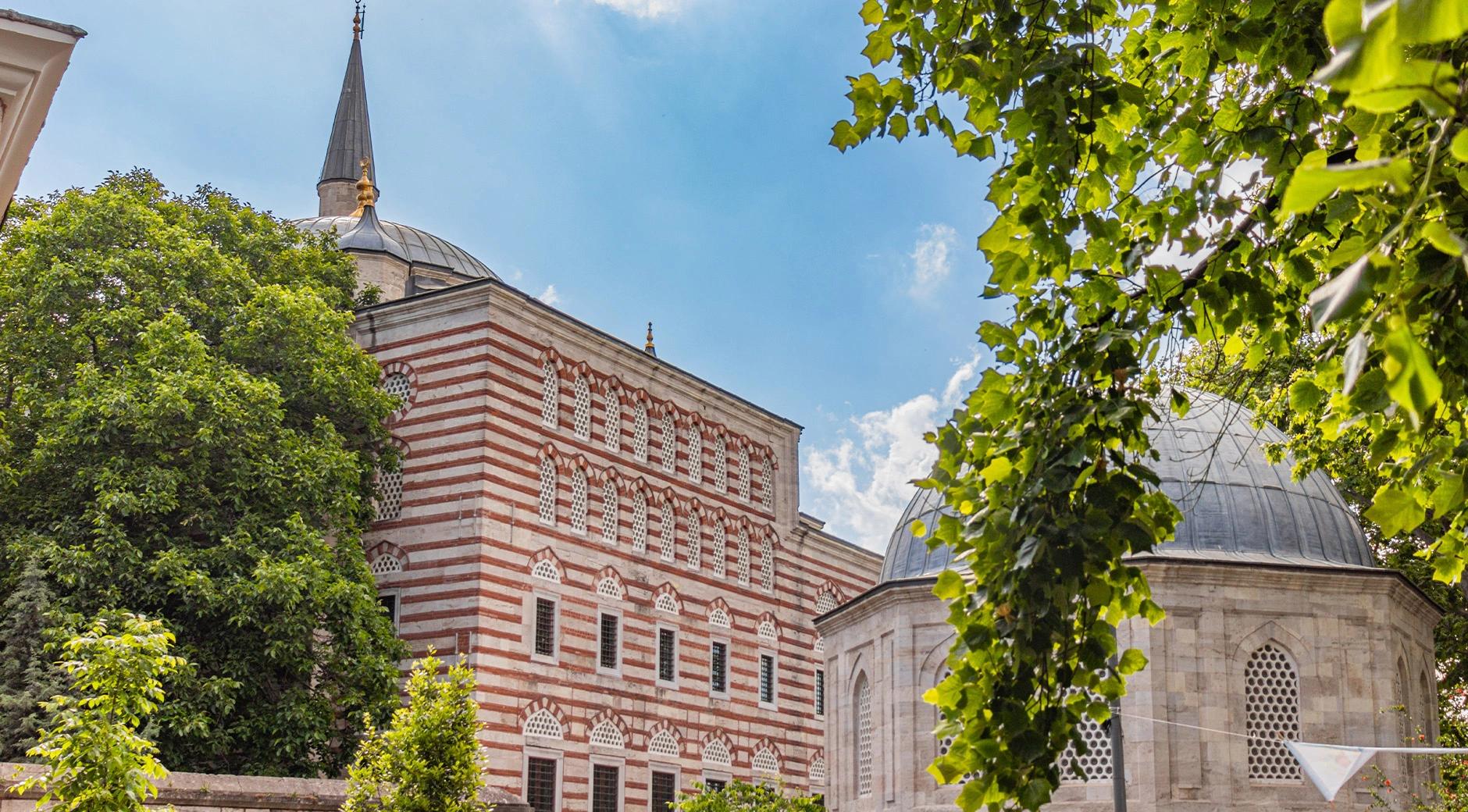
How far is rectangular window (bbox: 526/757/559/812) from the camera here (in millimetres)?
28422

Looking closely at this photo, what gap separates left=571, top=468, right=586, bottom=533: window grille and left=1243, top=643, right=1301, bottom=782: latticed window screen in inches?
533

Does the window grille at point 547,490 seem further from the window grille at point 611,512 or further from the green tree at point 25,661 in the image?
the green tree at point 25,661

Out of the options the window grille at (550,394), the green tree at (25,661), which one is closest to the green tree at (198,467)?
the green tree at (25,661)

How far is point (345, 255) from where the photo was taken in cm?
3116

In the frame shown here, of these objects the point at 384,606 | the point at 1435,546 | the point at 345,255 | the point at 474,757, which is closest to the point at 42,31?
the point at 1435,546

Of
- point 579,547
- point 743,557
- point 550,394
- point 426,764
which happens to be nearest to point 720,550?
point 743,557

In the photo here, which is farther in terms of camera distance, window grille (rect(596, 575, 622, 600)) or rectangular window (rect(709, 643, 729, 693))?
rectangular window (rect(709, 643, 729, 693))

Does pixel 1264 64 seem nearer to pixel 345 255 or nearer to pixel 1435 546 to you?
pixel 1435 546

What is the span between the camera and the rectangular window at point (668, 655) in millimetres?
32250

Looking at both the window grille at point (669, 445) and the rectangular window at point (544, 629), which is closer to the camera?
the rectangular window at point (544, 629)

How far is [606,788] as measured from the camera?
30312 millimetres

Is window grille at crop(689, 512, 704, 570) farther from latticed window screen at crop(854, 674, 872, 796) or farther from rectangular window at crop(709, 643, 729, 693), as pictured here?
latticed window screen at crop(854, 674, 872, 796)

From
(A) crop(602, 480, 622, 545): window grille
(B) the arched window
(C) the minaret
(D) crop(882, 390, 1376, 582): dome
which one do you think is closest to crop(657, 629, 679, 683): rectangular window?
(A) crop(602, 480, 622, 545): window grille

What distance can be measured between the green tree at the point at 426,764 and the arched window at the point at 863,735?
7.21 metres
